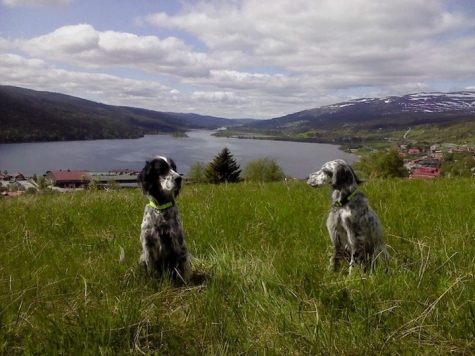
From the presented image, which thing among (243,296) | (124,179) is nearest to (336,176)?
(243,296)

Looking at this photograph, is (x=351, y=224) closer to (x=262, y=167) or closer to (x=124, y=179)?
(x=124, y=179)

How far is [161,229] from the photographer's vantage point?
4676 millimetres

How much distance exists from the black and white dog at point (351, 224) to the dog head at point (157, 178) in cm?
215

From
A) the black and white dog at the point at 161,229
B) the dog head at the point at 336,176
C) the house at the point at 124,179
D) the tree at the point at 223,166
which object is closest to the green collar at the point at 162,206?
the black and white dog at the point at 161,229

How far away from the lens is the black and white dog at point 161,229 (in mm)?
4598

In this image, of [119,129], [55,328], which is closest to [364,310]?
[55,328]

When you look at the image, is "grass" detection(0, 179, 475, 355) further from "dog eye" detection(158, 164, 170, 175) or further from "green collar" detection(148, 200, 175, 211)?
"dog eye" detection(158, 164, 170, 175)

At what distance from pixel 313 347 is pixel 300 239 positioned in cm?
326

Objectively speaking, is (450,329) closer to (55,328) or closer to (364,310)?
(364,310)

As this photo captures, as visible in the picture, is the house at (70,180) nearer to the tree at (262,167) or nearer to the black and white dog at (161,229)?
the black and white dog at (161,229)

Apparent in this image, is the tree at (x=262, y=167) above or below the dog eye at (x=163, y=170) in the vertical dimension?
below

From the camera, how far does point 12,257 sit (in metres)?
4.91

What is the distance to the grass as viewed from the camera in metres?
2.75

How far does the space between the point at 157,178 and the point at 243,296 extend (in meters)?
1.83
